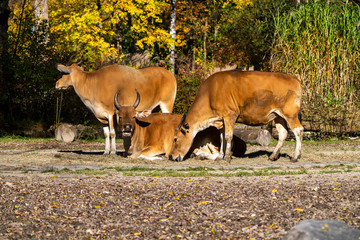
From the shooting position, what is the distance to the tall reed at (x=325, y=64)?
59.2 ft

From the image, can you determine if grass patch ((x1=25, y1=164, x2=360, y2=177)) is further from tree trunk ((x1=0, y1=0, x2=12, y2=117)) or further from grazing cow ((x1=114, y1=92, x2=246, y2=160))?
tree trunk ((x1=0, y1=0, x2=12, y2=117))

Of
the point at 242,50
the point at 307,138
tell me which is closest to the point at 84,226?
the point at 307,138

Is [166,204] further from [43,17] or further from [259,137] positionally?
[43,17]

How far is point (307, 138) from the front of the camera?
60.6 feet

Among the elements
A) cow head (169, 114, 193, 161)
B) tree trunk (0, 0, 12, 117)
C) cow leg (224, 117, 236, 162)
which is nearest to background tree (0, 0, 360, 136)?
tree trunk (0, 0, 12, 117)

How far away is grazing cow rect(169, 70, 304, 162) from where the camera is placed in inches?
471

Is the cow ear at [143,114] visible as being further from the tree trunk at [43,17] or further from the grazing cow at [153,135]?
the tree trunk at [43,17]

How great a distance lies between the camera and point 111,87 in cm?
1316

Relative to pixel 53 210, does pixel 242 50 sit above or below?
above

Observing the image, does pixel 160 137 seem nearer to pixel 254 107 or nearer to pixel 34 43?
pixel 254 107

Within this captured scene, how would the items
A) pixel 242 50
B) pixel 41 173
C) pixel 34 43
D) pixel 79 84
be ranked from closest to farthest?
pixel 41 173 < pixel 79 84 < pixel 34 43 < pixel 242 50

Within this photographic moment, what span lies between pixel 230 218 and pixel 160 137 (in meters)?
6.24

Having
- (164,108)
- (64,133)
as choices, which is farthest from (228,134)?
(64,133)

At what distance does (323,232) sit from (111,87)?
28.9 ft
